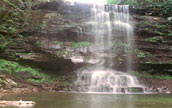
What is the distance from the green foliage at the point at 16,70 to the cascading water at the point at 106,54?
3101 millimetres

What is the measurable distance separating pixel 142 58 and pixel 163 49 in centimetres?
274

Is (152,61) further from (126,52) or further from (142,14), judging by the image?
(142,14)

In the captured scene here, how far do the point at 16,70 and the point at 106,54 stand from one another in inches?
356

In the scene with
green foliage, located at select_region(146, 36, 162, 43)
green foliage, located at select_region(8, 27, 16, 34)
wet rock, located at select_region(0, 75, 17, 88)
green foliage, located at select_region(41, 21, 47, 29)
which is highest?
green foliage, located at select_region(41, 21, 47, 29)

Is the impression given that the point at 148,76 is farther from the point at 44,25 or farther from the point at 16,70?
the point at 16,70

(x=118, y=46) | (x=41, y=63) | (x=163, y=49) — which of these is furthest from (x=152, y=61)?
(x=41, y=63)

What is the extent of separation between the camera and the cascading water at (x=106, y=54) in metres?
14.6

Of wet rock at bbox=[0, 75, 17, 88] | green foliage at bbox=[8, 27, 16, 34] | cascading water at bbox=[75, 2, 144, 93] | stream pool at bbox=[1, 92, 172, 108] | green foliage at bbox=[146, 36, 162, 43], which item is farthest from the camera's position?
green foliage at bbox=[146, 36, 162, 43]

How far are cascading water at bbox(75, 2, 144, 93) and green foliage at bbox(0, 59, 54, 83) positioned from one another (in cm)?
310

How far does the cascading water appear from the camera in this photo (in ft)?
47.8

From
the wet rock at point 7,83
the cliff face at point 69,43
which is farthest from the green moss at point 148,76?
the wet rock at point 7,83

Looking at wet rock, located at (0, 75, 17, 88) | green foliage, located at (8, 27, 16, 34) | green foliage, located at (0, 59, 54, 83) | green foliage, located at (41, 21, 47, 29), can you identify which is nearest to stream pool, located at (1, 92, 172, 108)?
wet rock, located at (0, 75, 17, 88)

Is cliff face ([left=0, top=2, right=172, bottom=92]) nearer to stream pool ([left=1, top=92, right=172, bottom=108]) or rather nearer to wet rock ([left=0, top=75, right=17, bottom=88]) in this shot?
wet rock ([left=0, top=75, right=17, bottom=88])

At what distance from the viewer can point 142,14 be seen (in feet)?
77.5
